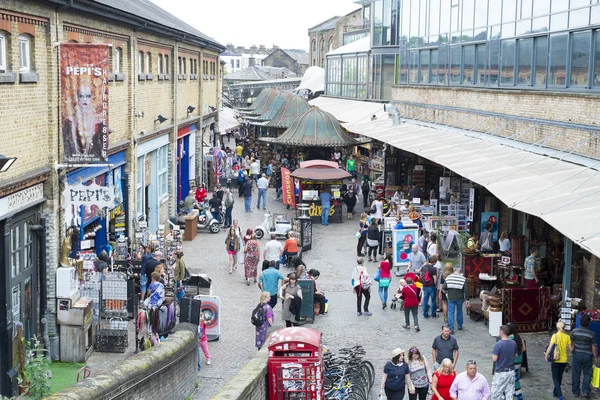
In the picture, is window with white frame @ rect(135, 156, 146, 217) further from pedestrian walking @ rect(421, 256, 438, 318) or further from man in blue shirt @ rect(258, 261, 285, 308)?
pedestrian walking @ rect(421, 256, 438, 318)

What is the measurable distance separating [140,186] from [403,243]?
24.8ft

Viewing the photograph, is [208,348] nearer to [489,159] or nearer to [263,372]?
[263,372]

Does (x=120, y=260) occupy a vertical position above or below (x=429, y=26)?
below

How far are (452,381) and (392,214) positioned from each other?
17402mm

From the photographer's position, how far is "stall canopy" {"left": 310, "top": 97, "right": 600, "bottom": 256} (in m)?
13.8

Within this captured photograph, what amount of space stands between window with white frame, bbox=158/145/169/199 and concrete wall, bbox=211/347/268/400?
16789mm

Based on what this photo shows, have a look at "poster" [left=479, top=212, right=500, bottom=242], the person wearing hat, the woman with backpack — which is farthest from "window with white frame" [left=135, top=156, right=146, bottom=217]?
the person wearing hat

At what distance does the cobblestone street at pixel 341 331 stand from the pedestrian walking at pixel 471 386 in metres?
2.60

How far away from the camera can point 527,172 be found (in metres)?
18.8

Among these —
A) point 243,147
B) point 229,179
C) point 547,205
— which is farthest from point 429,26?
point 243,147

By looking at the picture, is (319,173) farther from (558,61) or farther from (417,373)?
(417,373)

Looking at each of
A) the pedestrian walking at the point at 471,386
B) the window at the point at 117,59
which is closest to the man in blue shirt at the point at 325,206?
the window at the point at 117,59

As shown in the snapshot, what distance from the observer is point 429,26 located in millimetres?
33344

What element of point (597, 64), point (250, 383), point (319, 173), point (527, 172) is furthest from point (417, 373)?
point (319, 173)
